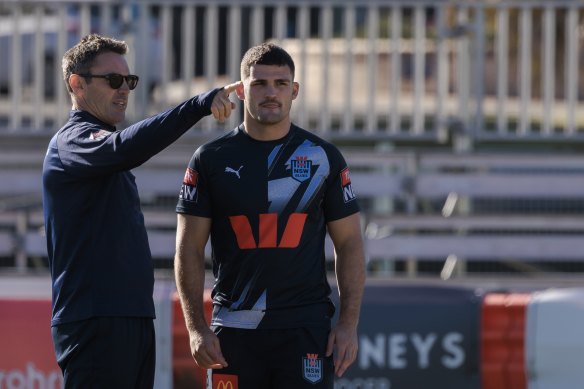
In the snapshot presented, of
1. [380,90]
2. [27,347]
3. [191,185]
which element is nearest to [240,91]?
[191,185]

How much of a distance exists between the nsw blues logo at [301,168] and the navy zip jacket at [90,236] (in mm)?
654

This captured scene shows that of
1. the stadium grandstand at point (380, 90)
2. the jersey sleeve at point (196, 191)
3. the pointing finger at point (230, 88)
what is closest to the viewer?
the pointing finger at point (230, 88)

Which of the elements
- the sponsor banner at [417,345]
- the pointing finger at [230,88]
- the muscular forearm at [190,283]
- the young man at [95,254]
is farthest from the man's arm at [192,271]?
the sponsor banner at [417,345]

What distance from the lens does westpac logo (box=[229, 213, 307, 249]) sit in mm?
4871

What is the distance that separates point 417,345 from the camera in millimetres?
7133

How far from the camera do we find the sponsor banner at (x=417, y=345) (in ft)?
23.3

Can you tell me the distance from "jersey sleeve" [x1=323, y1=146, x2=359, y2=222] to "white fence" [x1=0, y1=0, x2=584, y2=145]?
5.49 meters

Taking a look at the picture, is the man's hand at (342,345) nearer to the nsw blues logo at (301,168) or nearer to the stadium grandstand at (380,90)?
the nsw blues logo at (301,168)

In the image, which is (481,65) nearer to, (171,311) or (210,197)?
(171,311)

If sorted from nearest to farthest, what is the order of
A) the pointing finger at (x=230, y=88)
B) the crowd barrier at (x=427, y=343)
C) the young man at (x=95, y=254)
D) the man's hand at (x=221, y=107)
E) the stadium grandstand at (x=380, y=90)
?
1. the man's hand at (x=221, y=107)
2. the pointing finger at (x=230, y=88)
3. the young man at (x=95, y=254)
4. the crowd barrier at (x=427, y=343)
5. the stadium grandstand at (x=380, y=90)

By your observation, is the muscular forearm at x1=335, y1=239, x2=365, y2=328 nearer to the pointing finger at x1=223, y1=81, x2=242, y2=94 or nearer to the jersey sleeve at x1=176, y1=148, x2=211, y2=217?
the jersey sleeve at x1=176, y1=148, x2=211, y2=217

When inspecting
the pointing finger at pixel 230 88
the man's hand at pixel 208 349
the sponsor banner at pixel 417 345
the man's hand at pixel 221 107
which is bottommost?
the sponsor banner at pixel 417 345

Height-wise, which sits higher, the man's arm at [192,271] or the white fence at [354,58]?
the white fence at [354,58]

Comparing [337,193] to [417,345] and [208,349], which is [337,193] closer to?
[208,349]
